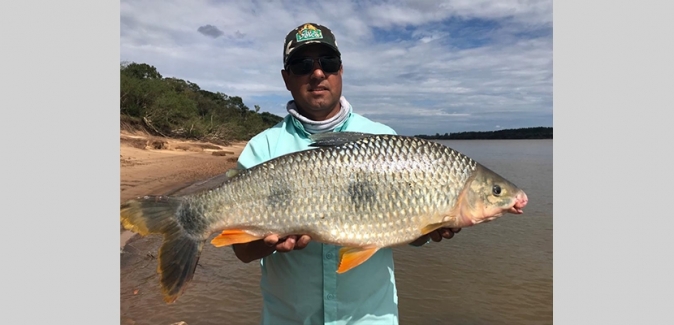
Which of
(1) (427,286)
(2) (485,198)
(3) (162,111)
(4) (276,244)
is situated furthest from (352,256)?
(3) (162,111)

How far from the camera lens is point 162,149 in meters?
24.8

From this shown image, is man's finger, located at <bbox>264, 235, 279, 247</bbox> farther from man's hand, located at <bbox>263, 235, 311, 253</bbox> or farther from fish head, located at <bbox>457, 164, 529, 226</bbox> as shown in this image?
fish head, located at <bbox>457, 164, 529, 226</bbox>

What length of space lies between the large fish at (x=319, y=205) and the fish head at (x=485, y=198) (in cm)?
9

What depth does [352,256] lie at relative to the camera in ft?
7.86

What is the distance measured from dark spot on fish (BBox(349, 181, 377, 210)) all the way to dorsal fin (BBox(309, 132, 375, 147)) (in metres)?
0.27

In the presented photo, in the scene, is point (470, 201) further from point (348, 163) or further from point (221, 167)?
point (221, 167)

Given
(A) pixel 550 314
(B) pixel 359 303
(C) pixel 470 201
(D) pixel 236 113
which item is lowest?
(A) pixel 550 314

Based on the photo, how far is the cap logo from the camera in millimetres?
2797

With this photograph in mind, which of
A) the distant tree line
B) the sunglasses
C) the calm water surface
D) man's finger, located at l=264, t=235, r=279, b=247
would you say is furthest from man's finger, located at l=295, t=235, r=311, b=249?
the distant tree line

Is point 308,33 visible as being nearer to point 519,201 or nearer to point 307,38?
point 307,38

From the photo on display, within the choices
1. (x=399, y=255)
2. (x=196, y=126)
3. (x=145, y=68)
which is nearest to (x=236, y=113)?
(x=145, y=68)

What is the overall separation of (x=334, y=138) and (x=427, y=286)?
6.14m

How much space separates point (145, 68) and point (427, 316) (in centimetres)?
4453

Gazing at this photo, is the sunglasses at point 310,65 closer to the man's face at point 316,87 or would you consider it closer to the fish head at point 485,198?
the man's face at point 316,87
